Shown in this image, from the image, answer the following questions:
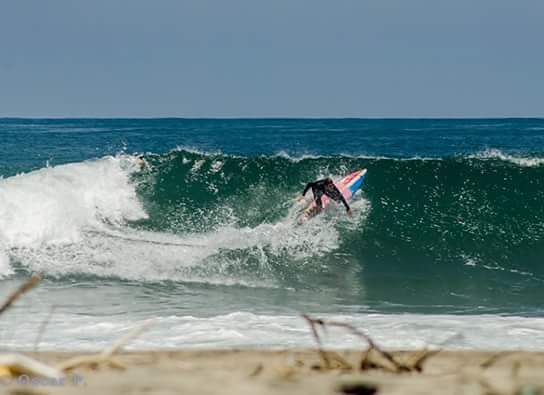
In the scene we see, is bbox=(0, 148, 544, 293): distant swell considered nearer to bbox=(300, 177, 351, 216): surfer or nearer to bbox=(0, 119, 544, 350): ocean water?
bbox=(0, 119, 544, 350): ocean water

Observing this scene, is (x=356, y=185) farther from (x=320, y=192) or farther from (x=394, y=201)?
(x=320, y=192)

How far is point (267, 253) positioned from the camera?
424 inches

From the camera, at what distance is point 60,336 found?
544 centimetres

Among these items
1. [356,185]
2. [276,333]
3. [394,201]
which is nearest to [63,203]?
[356,185]

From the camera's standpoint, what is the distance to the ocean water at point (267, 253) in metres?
5.77

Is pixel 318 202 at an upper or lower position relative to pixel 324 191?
lower

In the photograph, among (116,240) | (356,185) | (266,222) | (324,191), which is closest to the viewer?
(116,240)

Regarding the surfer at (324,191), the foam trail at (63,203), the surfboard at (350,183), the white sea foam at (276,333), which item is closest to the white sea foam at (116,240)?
the foam trail at (63,203)

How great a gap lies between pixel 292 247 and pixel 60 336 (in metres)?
5.99

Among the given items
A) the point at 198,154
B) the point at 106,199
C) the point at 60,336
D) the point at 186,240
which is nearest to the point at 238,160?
the point at 198,154

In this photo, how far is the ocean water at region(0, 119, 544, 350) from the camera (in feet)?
18.9

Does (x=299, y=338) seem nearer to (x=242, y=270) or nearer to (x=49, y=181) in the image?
(x=242, y=270)

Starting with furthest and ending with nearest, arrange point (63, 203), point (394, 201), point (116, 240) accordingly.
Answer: point (394, 201), point (63, 203), point (116, 240)

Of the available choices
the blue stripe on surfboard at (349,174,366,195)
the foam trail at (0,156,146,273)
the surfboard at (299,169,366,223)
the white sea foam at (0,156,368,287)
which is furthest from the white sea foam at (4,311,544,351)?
the blue stripe on surfboard at (349,174,366,195)
